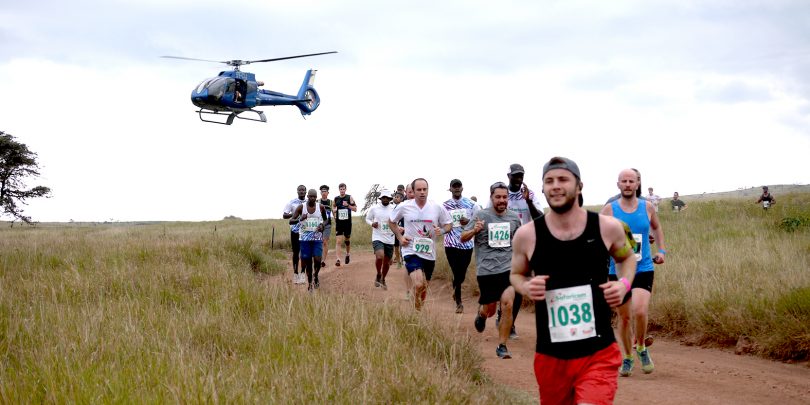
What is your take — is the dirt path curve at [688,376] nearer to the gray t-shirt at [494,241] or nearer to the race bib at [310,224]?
the gray t-shirt at [494,241]

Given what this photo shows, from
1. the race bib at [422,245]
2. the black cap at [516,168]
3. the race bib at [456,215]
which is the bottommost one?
the race bib at [422,245]

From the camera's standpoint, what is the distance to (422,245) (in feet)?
32.9

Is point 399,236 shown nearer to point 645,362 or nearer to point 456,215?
point 456,215

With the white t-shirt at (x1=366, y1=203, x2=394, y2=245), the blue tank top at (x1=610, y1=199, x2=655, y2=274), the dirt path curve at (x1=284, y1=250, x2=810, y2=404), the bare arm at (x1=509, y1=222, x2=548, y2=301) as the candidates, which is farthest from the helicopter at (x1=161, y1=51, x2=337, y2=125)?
the bare arm at (x1=509, y1=222, x2=548, y2=301)

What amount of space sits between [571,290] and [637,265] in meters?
Result: 3.51

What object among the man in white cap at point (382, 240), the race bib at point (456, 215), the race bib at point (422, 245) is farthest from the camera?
the man in white cap at point (382, 240)

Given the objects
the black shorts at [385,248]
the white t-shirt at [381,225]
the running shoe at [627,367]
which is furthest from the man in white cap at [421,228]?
the white t-shirt at [381,225]

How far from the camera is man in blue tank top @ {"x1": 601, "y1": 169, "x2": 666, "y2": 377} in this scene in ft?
23.9

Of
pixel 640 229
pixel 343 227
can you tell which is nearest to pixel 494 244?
pixel 640 229

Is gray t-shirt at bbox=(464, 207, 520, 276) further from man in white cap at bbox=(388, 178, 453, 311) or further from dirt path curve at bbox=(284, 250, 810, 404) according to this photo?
man in white cap at bbox=(388, 178, 453, 311)

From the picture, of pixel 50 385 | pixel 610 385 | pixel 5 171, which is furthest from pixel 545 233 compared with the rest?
pixel 5 171

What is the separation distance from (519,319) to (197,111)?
17.0 metres

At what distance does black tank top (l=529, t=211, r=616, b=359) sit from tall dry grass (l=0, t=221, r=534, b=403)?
110cm

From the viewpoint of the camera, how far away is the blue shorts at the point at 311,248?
1407 cm
